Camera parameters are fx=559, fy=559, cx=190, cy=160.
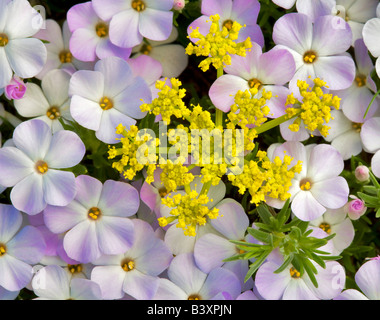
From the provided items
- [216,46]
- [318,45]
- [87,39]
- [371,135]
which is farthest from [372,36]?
[87,39]

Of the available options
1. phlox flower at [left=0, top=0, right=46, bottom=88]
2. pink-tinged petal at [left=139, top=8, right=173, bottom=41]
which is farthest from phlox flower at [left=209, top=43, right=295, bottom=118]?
phlox flower at [left=0, top=0, right=46, bottom=88]

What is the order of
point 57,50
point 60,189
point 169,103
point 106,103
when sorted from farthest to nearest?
point 57,50, point 106,103, point 60,189, point 169,103

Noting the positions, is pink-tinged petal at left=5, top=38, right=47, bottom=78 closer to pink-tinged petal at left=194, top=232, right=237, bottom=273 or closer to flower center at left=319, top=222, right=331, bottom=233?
pink-tinged petal at left=194, top=232, right=237, bottom=273

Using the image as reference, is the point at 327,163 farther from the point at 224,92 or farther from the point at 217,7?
the point at 217,7

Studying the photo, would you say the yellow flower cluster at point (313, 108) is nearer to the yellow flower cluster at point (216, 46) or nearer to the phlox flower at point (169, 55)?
the yellow flower cluster at point (216, 46)
